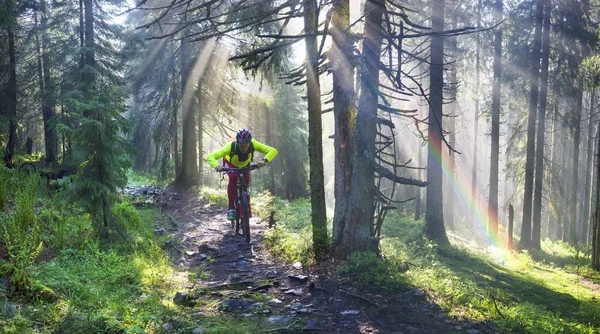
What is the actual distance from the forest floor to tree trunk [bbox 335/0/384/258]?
802 mm

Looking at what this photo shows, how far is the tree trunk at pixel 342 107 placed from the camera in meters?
6.97

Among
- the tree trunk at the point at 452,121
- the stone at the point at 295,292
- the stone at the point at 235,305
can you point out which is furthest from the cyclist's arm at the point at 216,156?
the tree trunk at the point at 452,121

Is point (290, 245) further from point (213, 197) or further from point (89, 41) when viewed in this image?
point (89, 41)

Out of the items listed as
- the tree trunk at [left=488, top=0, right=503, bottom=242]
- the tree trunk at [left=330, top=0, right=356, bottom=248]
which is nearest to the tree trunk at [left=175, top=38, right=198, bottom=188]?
the tree trunk at [left=330, top=0, right=356, bottom=248]

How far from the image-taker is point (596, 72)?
12281 mm

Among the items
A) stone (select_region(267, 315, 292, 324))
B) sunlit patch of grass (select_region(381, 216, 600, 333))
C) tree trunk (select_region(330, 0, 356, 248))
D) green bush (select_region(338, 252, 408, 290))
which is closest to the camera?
stone (select_region(267, 315, 292, 324))

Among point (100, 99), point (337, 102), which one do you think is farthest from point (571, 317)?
point (100, 99)

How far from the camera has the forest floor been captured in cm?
482

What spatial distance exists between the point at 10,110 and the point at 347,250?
1928 centimetres

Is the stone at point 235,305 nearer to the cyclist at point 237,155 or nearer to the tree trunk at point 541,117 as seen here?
the cyclist at point 237,155

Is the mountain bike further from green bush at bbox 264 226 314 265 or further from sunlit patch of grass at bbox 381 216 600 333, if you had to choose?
sunlit patch of grass at bbox 381 216 600 333

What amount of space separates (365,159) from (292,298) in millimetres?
2651

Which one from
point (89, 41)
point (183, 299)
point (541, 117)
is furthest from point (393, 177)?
point (89, 41)

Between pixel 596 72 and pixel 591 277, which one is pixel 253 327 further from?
pixel 596 72
